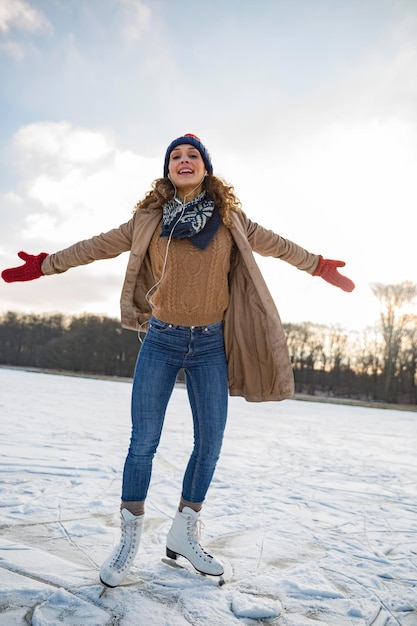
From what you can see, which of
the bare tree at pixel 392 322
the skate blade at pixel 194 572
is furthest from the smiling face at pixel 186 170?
the bare tree at pixel 392 322

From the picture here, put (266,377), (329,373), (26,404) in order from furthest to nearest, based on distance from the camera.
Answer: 1. (329,373)
2. (26,404)
3. (266,377)

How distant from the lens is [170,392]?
2098 mm

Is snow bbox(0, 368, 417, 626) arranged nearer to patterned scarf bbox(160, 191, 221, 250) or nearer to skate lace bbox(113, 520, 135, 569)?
skate lace bbox(113, 520, 135, 569)

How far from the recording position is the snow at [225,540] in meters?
1.70

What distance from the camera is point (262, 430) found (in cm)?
784

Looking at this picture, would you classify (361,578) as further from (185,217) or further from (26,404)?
(26,404)

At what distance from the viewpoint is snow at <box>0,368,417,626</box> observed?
1702 millimetres

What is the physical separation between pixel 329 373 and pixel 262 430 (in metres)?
31.9

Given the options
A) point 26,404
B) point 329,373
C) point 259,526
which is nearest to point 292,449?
point 259,526

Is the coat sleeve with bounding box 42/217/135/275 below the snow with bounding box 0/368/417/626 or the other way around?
the other way around

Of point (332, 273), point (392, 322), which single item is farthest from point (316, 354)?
point (332, 273)

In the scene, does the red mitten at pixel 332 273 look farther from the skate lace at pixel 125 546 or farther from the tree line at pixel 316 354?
the tree line at pixel 316 354

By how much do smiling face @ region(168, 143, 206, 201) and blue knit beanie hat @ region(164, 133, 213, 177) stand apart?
0.02 m

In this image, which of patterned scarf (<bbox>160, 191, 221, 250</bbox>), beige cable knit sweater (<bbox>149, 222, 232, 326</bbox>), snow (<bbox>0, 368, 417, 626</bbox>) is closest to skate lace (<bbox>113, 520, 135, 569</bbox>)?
snow (<bbox>0, 368, 417, 626</bbox>)
